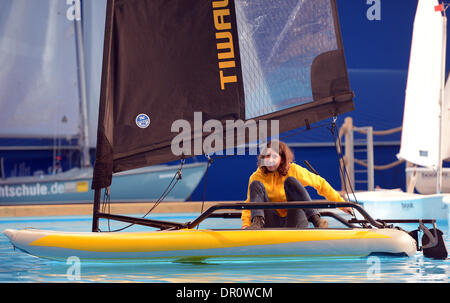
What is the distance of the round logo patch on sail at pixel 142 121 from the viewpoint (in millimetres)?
4031

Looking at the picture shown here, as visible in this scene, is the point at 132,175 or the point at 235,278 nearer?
the point at 235,278

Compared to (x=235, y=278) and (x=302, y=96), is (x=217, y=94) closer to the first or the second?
(x=302, y=96)

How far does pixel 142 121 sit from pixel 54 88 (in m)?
7.06

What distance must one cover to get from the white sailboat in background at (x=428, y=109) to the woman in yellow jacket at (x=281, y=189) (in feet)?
12.0

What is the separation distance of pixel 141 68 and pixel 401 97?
9.80 meters

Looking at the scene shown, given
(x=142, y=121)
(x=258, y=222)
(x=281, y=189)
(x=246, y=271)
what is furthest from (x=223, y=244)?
(x=142, y=121)

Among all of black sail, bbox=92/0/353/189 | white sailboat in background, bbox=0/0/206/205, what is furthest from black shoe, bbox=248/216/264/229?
white sailboat in background, bbox=0/0/206/205

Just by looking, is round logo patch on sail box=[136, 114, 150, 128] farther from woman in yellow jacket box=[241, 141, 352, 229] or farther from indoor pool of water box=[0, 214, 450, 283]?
indoor pool of water box=[0, 214, 450, 283]

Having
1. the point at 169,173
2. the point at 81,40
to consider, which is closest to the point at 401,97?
the point at 169,173

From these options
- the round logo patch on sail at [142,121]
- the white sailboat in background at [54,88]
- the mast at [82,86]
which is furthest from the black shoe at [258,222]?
the mast at [82,86]

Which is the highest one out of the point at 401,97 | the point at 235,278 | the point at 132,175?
the point at 401,97

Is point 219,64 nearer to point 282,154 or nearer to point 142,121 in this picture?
point 142,121

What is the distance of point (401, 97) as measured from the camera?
42.0 ft

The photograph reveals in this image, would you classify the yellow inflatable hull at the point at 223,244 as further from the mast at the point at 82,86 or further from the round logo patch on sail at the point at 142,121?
the mast at the point at 82,86
